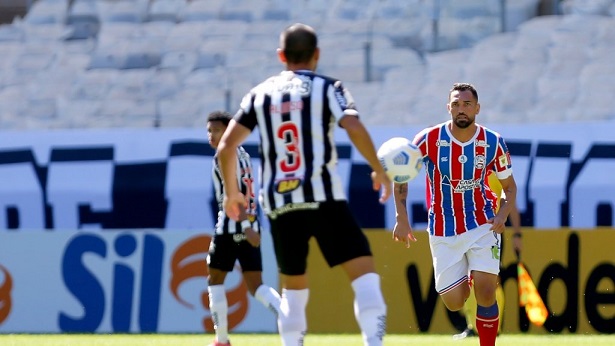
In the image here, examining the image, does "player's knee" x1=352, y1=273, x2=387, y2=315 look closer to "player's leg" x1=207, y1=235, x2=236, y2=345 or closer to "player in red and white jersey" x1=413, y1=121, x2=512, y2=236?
"player in red and white jersey" x1=413, y1=121, x2=512, y2=236

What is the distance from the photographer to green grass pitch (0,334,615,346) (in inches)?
350

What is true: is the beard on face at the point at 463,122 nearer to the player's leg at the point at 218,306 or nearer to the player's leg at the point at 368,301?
the player's leg at the point at 218,306

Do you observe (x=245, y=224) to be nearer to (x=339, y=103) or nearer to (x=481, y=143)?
(x=481, y=143)

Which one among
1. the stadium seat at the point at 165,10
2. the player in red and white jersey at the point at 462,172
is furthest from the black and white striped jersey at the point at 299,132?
the stadium seat at the point at 165,10

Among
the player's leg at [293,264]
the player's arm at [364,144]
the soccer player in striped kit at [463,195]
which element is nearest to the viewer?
the player's arm at [364,144]

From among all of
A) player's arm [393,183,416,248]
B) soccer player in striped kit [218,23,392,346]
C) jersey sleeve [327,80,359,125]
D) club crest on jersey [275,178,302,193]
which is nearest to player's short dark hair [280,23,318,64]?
soccer player in striped kit [218,23,392,346]

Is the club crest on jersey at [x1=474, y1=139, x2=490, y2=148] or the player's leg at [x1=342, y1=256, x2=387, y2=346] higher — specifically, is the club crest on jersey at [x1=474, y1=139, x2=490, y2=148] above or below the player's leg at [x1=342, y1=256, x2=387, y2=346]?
above

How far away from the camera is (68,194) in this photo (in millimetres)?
12922

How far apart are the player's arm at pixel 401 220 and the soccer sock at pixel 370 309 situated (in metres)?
1.55

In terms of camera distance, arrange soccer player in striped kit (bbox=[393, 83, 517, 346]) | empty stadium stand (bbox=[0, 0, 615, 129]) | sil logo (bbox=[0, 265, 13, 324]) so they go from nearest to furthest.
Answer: soccer player in striped kit (bbox=[393, 83, 517, 346]) < sil logo (bbox=[0, 265, 13, 324]) < empty stadium stand (bbox=[0, 0, 615, 129])

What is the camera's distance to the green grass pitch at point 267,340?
8.89 meters

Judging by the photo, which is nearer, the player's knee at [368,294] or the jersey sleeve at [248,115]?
the player's knee at [368,294]

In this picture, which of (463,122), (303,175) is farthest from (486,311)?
(303,175)

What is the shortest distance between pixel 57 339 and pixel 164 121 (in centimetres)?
492
